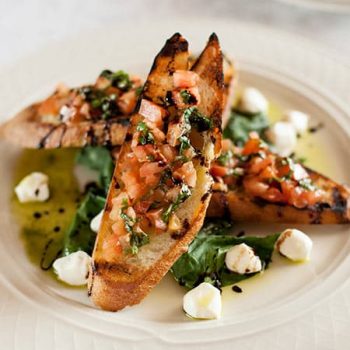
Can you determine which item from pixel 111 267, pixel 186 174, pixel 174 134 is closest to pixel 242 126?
pixel 174 134

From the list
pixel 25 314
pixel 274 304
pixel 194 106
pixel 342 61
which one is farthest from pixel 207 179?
pixel 342 61

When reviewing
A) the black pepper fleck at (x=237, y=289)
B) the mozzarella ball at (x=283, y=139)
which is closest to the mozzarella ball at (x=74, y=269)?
the black pepper fleck at (x=237, y=289)

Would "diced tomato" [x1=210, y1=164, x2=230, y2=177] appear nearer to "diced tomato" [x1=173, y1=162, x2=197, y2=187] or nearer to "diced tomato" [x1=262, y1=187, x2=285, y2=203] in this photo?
"diced tomato" [x1=262, y1=187, x2=285, y2=203]

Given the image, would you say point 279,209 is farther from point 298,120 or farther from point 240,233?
point 298,120

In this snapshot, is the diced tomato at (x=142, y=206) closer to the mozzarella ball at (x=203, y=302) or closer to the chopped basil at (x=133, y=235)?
the chopped basil at (x=133, y=235)

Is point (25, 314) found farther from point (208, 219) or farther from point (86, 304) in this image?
point (208, 219)

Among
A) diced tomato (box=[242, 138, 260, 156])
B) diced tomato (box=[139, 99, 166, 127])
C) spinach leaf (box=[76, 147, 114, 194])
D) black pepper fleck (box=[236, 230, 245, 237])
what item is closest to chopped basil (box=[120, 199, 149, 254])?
diced tomato (box=[139, 99, 166, 127])

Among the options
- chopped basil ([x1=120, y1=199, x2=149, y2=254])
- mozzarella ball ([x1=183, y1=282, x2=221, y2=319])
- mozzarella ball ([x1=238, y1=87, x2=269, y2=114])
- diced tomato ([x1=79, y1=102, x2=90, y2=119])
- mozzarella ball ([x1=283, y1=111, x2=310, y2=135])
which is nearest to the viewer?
chopped basil ([x1=120, y1=199, x2=149, y2=254])
